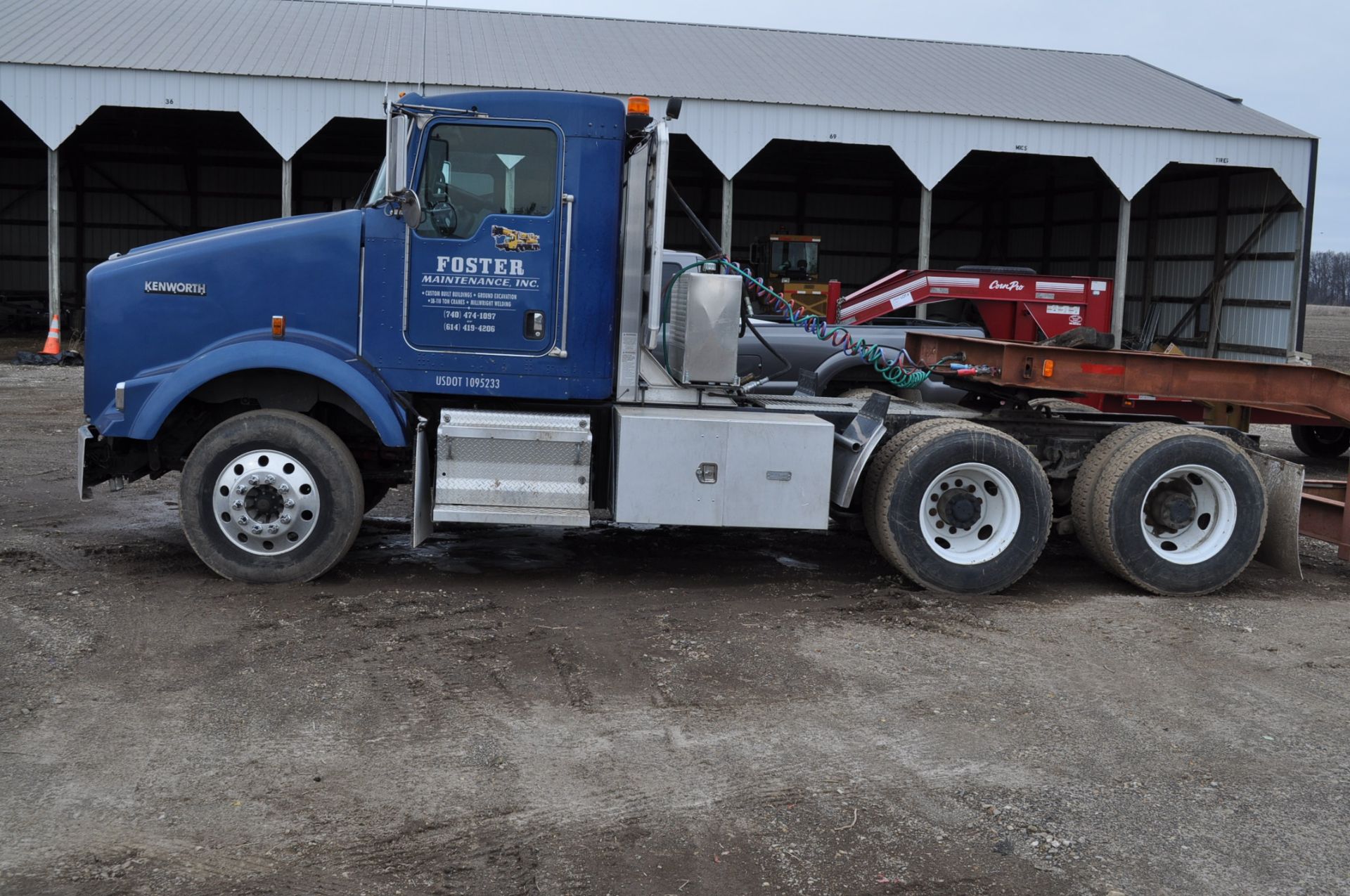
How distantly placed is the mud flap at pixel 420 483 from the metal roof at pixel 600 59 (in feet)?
54.5

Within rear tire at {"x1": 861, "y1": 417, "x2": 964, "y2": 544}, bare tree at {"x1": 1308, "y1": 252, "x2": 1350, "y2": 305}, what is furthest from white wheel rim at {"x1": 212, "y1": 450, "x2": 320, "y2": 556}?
bare tree at {"x1": 1308, "y1": 252, "x2": 1350, "y2": 305}

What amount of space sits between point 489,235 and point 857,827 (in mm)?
4259

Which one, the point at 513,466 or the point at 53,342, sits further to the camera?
the point at 53,342

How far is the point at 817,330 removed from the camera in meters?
8.62

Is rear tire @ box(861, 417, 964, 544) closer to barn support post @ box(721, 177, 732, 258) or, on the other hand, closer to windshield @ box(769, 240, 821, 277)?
barn support post @ box(721, 177, 732, 258)

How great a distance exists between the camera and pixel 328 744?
199 inches

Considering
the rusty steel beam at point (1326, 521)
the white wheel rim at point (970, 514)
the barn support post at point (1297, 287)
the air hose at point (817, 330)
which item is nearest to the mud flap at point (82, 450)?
the air hose at point (817, 330)

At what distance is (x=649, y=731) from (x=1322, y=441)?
12533mm

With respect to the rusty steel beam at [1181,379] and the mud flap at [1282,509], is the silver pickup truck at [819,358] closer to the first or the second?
the rusty steel beam at [1181,379]

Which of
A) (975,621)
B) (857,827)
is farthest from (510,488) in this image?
(857,827)

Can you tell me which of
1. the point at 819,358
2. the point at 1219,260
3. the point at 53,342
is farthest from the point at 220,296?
the point at 1219,260

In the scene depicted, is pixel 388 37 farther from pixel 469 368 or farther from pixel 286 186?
pixel 469 368

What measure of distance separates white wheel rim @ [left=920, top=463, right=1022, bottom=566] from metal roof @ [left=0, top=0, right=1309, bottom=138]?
16876 millimetres

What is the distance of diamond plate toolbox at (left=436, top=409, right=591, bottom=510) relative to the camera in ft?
24.0
